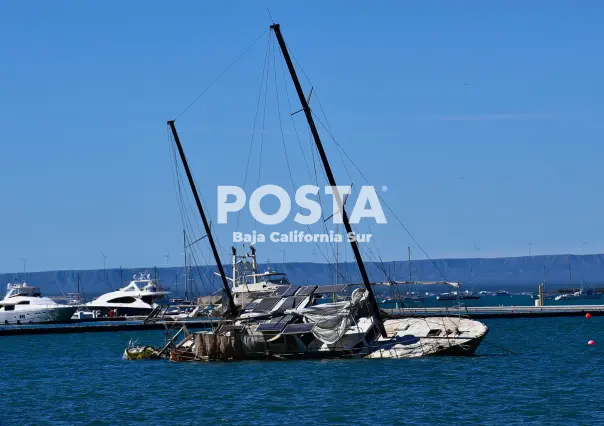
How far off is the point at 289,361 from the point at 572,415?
22.5 meters

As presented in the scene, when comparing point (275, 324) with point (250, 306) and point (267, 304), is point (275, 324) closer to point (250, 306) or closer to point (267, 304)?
point (267, 304)

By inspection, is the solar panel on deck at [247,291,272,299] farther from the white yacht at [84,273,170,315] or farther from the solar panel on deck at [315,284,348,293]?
the white yacht at [84,273,170,315]

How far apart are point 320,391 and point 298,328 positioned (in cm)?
1102

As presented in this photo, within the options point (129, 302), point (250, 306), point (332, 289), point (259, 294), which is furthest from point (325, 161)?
point (129, 302)

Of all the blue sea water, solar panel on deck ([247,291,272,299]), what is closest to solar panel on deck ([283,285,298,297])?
solar panel on deck ([247,291,272,299])

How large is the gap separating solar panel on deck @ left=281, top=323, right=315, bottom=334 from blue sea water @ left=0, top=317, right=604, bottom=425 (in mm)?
1800

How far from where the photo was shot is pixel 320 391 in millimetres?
49719

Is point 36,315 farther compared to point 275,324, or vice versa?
point 36,315

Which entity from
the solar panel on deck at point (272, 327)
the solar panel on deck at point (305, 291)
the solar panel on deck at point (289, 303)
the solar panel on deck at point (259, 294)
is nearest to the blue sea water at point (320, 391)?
the solar panel on deck at point (272, 327)

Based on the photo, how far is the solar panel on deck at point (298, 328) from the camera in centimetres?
6013

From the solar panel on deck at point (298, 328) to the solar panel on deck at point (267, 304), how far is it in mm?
3414

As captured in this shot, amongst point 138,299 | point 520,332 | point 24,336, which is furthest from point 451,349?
point 138,299

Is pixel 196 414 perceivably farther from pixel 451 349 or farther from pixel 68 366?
pixel 68 366

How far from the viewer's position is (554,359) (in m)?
63.8
